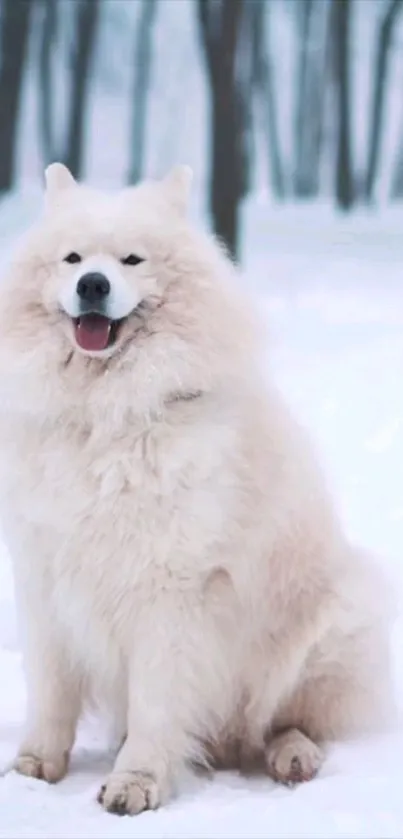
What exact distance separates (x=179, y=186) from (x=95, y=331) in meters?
0.54

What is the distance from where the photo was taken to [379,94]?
7.09m

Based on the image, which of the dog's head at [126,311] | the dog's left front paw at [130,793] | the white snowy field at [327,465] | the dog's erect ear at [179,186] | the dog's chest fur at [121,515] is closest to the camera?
the white snowy field at [327,465]

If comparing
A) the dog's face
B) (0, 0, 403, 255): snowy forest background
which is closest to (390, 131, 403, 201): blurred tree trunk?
(0, 0, 403, 255): snowy forest background

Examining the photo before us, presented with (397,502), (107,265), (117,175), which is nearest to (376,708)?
(107,265)

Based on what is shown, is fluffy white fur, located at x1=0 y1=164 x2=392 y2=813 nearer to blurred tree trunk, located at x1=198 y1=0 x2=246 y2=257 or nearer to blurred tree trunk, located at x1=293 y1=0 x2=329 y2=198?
blurred tree trunk, located at x1=198 y1=0 x2=246 y2=257

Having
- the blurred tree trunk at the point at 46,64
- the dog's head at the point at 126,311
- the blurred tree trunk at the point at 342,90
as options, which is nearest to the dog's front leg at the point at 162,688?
the dog's head at the point at 126,311

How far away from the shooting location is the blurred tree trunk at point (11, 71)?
6.82 meters

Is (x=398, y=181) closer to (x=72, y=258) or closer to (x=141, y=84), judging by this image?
(x=141, y=84)

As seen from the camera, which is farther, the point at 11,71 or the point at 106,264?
the point at 11,71

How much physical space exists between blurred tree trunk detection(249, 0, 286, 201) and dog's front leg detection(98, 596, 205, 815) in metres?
4.66

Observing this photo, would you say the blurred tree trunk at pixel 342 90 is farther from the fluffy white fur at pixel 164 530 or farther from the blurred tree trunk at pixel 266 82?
the fluffy white fur at pixel 164 530

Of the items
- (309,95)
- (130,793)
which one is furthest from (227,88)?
(130,793)

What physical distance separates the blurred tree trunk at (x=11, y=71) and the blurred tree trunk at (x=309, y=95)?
5.48 feet

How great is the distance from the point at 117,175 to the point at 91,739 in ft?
13.0
